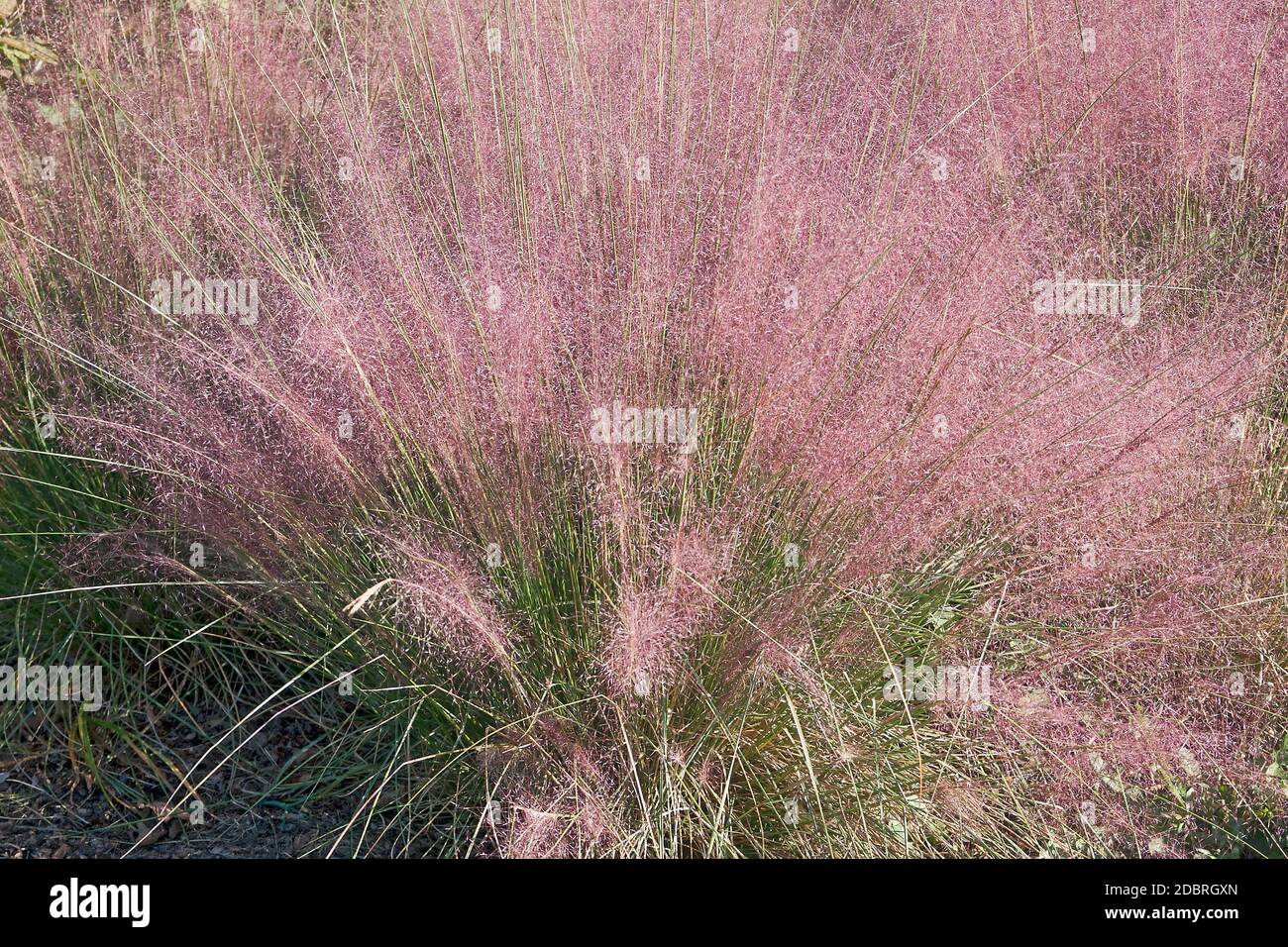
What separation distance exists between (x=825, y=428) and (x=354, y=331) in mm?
917

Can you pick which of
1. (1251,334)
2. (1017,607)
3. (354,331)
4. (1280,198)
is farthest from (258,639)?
(1280,198)

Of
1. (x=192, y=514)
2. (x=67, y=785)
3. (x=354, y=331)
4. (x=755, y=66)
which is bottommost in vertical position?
(x=67, y=785)

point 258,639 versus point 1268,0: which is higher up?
point 1268,0

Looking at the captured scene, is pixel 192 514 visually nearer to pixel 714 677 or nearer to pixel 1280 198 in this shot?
pixel 714 677

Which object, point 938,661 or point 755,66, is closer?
point 938,661

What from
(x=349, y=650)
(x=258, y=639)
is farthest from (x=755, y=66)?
(x=258, y=639)

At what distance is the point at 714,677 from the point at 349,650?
2.77 ft

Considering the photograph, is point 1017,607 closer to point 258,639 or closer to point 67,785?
point 258,639

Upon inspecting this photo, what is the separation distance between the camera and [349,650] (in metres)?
2.60

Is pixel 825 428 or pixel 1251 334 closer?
pixel 825 428

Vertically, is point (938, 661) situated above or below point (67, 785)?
above

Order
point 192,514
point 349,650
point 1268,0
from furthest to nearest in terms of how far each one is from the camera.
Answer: point 1268,0, point 349,650, point 192,514

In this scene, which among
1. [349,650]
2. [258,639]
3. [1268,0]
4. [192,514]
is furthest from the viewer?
[1268,0]

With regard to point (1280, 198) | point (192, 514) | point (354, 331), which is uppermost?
point (1280, 198)
